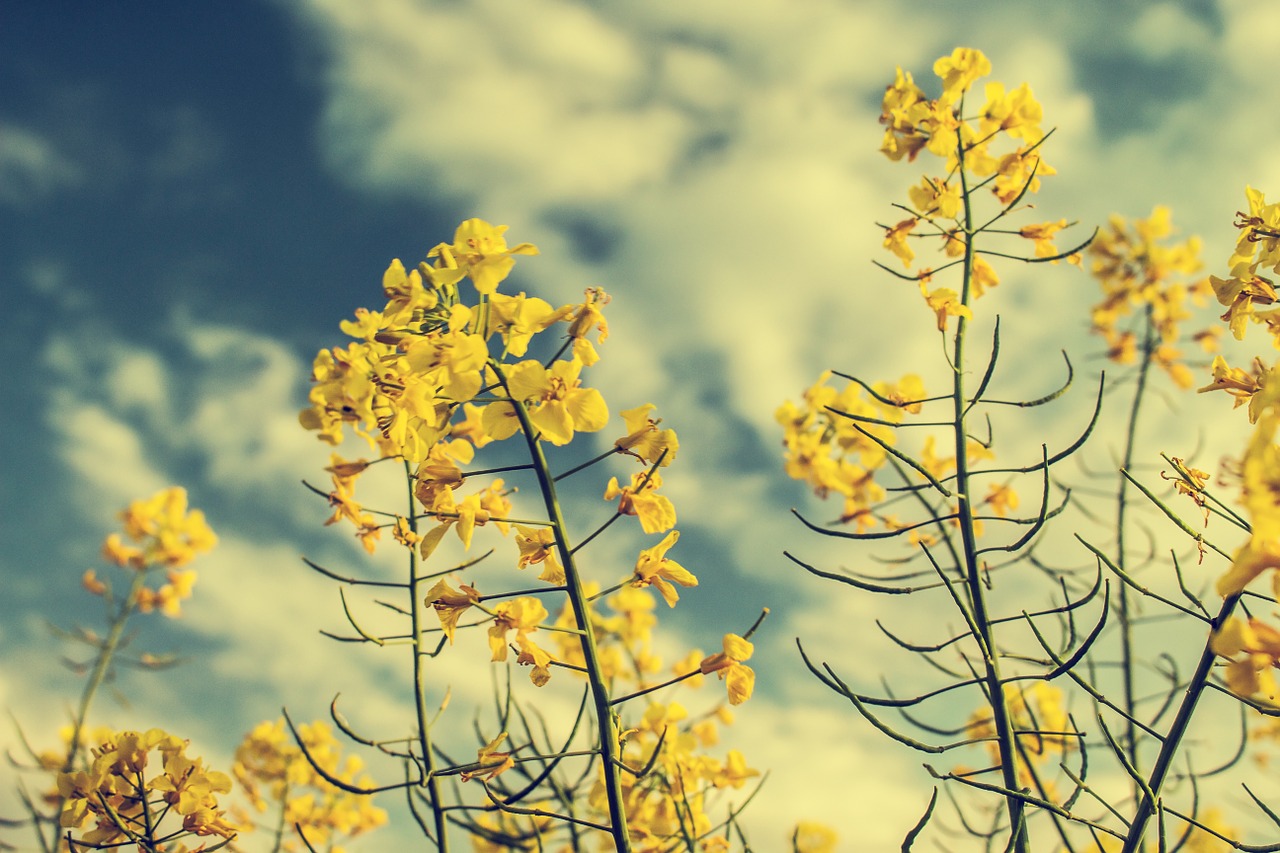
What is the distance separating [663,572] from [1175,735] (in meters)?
1.04

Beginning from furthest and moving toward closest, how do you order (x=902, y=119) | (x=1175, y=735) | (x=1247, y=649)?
(x=902, y=119)
(x=1175, y=735)
(x=1247, y=649)

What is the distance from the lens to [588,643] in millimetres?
1714

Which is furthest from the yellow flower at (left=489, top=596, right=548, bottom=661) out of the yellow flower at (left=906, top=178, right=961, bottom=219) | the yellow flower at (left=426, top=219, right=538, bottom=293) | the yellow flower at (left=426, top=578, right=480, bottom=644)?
the yellow flower at (left=906, top=178, right=961, bottom=219)

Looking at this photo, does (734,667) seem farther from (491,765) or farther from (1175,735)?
(1175,735)

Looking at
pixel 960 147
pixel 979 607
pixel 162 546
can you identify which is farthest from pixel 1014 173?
pixel 162 546

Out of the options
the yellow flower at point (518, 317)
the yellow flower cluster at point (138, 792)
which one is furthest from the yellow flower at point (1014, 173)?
the yellow flower cluster at point (138, 792)

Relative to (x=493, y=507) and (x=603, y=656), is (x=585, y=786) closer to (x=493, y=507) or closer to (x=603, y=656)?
(x=603, y=656)

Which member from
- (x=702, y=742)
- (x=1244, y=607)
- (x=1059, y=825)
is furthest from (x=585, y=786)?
(x=1244, y=607)

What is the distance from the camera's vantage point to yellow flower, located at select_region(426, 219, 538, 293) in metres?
1.89

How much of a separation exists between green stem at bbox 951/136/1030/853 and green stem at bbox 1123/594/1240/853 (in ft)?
0.70

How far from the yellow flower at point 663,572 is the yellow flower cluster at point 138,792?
4.80 feet

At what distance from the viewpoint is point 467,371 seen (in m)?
1.79

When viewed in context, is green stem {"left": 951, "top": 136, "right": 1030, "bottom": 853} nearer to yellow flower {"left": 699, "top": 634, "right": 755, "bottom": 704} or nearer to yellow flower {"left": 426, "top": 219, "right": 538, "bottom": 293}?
yellow flower {"left": 699, "top": 634, "right": 755, "bottom": 704}

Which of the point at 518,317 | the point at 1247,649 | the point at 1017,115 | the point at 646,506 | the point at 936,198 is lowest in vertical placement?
the point at 1247,649
